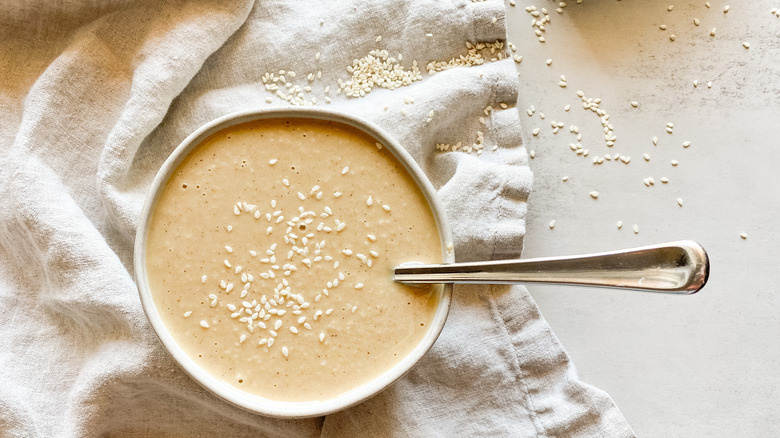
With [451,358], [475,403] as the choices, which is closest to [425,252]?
[451,358]

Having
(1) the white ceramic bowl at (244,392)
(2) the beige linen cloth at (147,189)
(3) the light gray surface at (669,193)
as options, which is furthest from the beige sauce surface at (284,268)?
(3) the light gray surface at (669,193)

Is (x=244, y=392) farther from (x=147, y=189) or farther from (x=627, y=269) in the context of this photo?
(x=627, y=269)

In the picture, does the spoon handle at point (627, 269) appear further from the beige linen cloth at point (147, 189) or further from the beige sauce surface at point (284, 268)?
the beige linen cloth at point (147, 189)

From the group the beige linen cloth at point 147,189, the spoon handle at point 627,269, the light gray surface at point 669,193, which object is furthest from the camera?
the light gray surface at point 669,193

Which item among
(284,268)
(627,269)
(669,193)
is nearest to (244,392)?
(284,268)

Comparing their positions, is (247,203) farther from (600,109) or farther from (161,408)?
(600,109)

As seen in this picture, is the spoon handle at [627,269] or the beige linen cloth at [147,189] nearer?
the spoon handle at [627,269]
